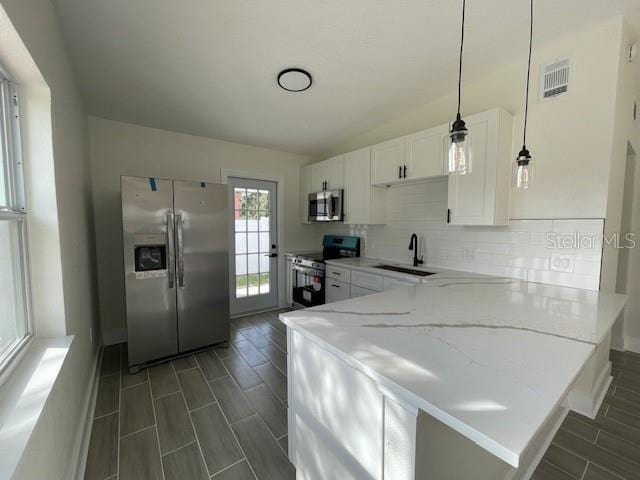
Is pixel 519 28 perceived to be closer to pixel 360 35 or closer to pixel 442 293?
pixel 360 35

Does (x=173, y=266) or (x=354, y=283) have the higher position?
(x=173, y=266)

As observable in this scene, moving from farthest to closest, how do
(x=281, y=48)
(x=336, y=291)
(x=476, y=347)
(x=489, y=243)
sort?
(x=336, y=291)
(x=489, y=243)
(x=281, y=48)
(x=476, y=347)

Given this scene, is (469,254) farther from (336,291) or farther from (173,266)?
(173,266)

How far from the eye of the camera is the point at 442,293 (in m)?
1.78

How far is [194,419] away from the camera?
Answer: 74.7 inches

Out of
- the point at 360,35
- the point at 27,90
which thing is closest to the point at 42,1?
the point at 27,90

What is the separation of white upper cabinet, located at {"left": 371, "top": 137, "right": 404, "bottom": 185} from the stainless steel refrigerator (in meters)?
1.70

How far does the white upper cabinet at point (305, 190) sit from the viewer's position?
4176 mm

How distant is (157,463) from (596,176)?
3.36 meters

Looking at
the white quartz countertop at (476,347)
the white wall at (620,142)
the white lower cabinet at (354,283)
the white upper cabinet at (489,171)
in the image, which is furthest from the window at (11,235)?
the white wall at (620,142)

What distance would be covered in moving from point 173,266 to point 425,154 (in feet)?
8.72

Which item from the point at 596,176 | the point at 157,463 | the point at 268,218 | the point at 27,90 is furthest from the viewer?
the point at 268,218

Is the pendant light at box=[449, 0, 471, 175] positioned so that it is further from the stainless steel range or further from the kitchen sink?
the stainless steel range

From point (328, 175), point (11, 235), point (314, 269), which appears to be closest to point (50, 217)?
point (11, 235)
